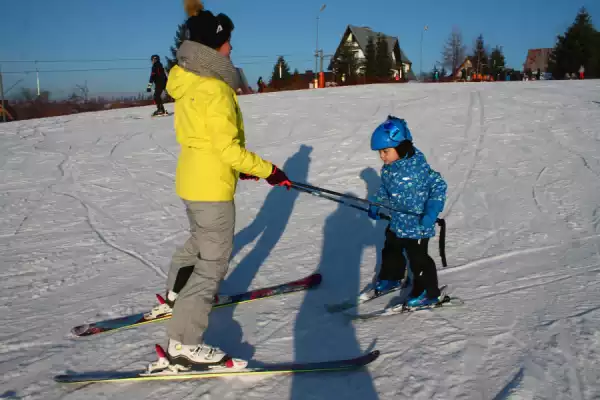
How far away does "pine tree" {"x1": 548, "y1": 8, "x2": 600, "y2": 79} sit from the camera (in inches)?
1615

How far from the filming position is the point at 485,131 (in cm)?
976

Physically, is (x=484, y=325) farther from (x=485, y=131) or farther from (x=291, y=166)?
(x=485, y=131)

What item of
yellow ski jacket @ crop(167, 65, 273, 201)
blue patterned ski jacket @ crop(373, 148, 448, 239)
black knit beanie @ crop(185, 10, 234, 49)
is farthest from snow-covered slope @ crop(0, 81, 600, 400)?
black knit beanie @ crop(185, 10, 234, 49)

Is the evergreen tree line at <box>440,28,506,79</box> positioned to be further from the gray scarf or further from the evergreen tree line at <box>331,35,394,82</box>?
the gray scarf

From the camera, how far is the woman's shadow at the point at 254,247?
3289 mm

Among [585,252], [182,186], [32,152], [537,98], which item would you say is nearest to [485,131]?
[537,98]

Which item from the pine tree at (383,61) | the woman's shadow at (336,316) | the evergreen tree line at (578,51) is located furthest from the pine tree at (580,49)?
the woman's shadow at (336,316)

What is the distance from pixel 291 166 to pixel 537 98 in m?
8.05

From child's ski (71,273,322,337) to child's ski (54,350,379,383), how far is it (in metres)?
0.51

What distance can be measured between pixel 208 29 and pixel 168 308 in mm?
2000

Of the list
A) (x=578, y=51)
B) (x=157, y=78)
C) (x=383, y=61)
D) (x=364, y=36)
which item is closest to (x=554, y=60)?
(x=578, y=51)

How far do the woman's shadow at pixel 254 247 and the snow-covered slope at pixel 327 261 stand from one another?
2 cm

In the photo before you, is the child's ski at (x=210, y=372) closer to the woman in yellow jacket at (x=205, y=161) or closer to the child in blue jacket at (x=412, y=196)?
the woman in yellow jacket at (x=205, y=161)

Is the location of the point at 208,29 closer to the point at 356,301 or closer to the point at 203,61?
the point at 203,61
